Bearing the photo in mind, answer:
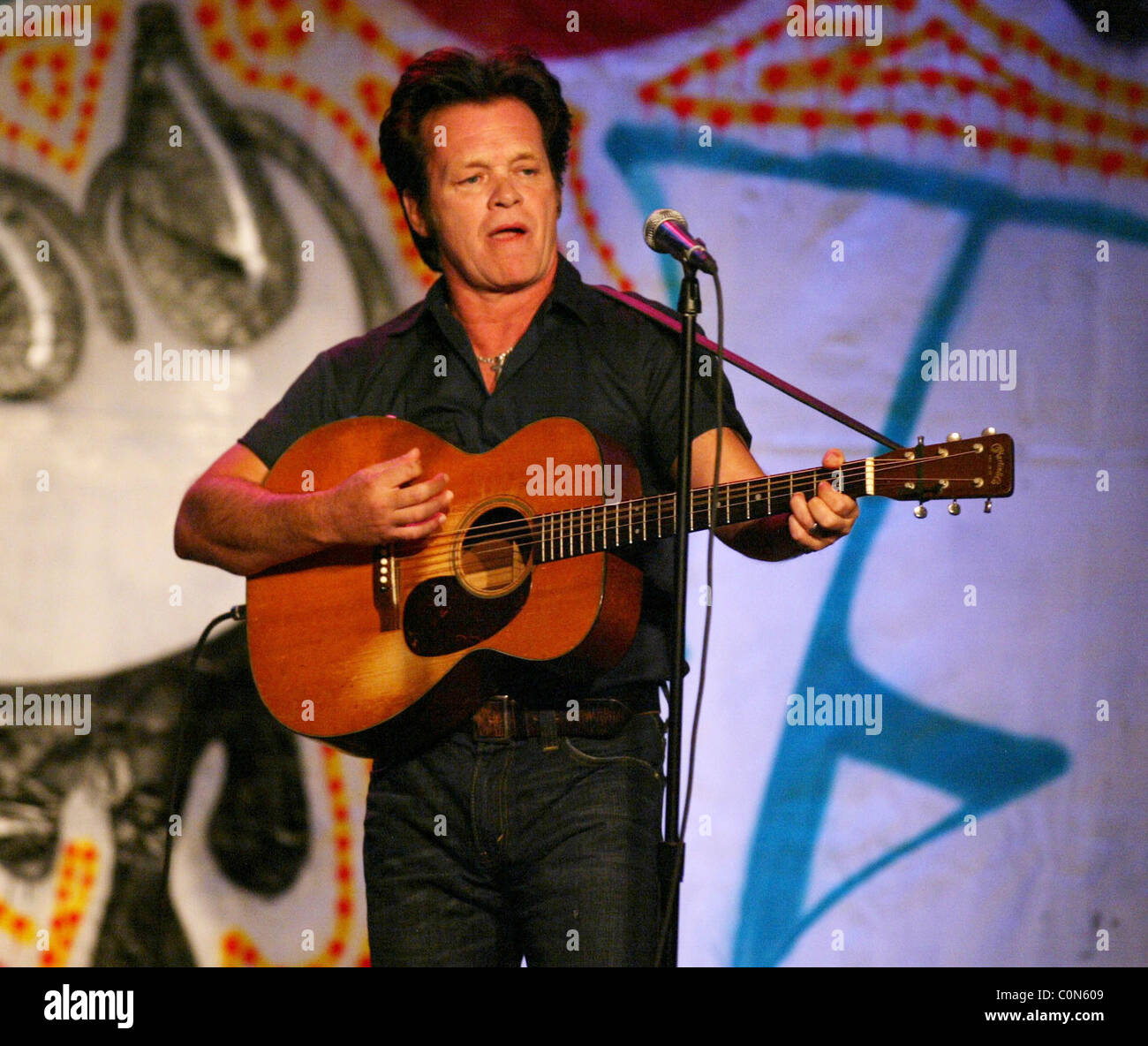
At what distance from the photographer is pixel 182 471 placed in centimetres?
412

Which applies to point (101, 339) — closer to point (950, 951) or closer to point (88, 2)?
point (88, 2)

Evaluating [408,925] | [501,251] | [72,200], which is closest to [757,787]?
[408,925]

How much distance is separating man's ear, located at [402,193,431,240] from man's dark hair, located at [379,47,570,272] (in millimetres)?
12

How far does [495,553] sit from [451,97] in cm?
117

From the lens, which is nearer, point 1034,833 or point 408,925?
point 408,925

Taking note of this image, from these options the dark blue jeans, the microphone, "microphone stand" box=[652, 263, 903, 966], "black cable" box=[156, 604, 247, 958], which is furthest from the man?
"black cable" box=[156, 604, 247, 958]

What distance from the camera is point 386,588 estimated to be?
283cm

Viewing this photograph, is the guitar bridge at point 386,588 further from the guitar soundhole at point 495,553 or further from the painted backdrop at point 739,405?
the painted backdrop at point 739,405

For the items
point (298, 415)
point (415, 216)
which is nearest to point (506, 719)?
point (298, 415)

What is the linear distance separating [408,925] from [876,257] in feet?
8.68

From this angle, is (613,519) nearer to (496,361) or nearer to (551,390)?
(551,390)

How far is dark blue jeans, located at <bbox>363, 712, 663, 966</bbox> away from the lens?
2482 mm

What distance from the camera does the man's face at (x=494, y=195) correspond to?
2.91 m
